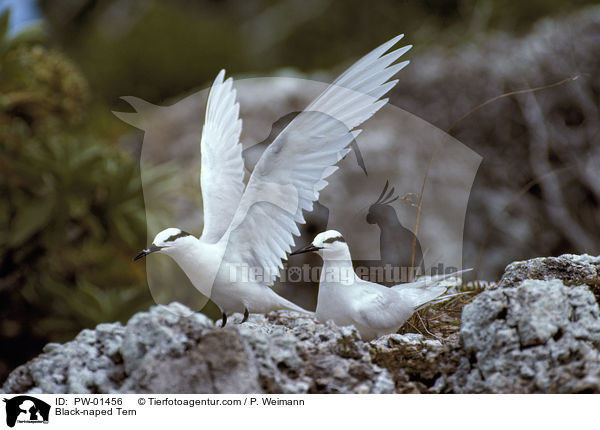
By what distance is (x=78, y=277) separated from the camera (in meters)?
3.74

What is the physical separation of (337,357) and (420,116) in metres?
3.38

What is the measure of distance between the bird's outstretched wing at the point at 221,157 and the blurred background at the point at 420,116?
49cm

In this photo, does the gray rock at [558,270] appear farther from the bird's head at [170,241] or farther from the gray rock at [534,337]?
the bird's head at [170,241]

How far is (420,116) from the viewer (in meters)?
4.82

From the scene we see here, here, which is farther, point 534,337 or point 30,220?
point 30,220

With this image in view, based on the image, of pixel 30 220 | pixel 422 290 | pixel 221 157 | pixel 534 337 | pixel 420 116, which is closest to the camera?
pixel 534 337

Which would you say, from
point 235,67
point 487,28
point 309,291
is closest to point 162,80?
point 235,67

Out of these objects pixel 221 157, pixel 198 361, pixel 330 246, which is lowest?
pixel 198 361

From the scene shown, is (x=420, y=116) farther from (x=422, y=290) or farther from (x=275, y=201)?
(x=275, y=201)

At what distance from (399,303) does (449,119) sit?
3.14 m

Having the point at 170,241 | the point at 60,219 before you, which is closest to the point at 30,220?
the point at 60,219

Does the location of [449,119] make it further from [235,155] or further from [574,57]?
[235,155]
